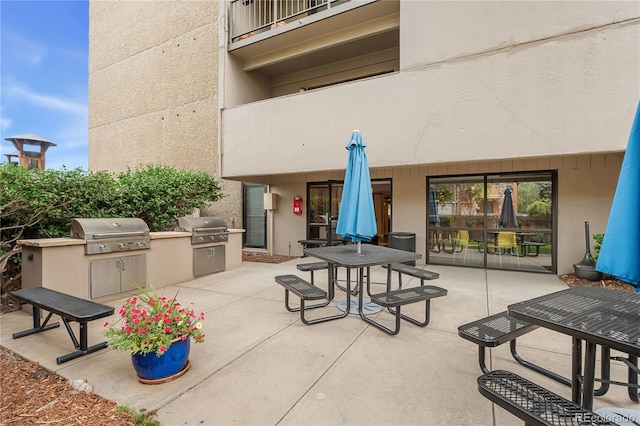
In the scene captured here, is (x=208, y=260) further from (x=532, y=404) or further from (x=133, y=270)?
(x=532, y=404)

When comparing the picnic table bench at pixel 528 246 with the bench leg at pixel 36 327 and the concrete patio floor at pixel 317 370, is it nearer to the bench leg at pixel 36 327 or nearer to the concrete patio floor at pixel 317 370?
the concrete patio floor at pixel 317 370

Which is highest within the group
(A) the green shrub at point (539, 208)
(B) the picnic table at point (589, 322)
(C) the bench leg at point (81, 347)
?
(A) the green shrub at point (539, 208)

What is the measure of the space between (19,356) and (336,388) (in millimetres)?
3452

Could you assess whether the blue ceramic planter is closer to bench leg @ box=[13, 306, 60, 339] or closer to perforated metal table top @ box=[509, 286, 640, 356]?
Answer: bench leg @ box=[13, 306, 60, 339]

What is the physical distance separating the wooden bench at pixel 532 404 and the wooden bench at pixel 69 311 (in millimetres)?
3373

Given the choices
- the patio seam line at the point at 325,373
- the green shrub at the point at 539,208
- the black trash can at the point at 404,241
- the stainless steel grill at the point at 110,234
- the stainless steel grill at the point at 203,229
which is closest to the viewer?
the patio seam line at the point at 325,373

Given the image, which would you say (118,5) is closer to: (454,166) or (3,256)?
(3,256)

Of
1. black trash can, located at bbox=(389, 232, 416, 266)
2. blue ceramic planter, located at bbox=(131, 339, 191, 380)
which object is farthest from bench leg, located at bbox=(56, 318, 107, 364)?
black trash can, located at bbox=(389, 232, 416, 266)

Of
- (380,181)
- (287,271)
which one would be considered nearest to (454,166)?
(380,181)

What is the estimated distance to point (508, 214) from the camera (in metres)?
7.39

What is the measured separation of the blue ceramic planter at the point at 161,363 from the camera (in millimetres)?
2519

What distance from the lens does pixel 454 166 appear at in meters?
7.80

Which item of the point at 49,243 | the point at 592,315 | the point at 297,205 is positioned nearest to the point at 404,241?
the point at 297,205

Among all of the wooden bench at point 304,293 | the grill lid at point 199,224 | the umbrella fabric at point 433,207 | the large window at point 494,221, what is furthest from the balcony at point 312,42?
the wooden bench at point 304,293
